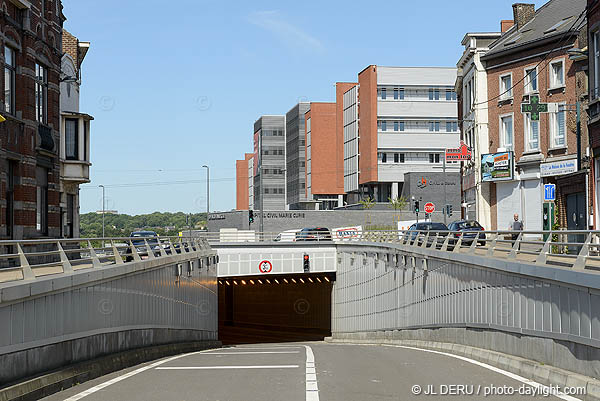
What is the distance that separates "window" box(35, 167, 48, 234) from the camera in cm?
2844

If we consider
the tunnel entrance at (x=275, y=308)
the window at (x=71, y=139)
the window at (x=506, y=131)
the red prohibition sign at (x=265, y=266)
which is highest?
the window at (x=506, y=131)

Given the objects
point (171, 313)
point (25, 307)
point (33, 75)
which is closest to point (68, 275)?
point (25, 307)

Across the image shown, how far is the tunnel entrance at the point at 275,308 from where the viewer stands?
62188 mm

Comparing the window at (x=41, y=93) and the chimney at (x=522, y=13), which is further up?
the chimney at (x=522, y=13)

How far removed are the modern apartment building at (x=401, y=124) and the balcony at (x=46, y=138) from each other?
244 ft

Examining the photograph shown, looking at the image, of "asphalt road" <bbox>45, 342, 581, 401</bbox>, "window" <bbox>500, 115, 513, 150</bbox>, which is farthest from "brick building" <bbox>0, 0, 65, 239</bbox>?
"window" <bbox>500, 115, 513, 150</bbox>

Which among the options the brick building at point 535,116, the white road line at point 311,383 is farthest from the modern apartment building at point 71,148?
the white road line at point 311,383

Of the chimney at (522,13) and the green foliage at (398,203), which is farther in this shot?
the green foliage at (398,203)

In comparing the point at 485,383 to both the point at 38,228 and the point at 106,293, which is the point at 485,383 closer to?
the point at 106,293

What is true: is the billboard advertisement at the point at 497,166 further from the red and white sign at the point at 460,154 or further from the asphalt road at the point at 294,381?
the asphalt road at the point at 294,381

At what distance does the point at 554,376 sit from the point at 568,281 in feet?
4.67

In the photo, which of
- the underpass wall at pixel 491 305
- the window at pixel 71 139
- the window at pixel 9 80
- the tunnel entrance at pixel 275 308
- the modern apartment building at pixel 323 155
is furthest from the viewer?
the modern apartment building at pixel 323 155

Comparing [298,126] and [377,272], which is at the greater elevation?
[298,126]

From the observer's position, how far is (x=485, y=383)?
11828 mm
